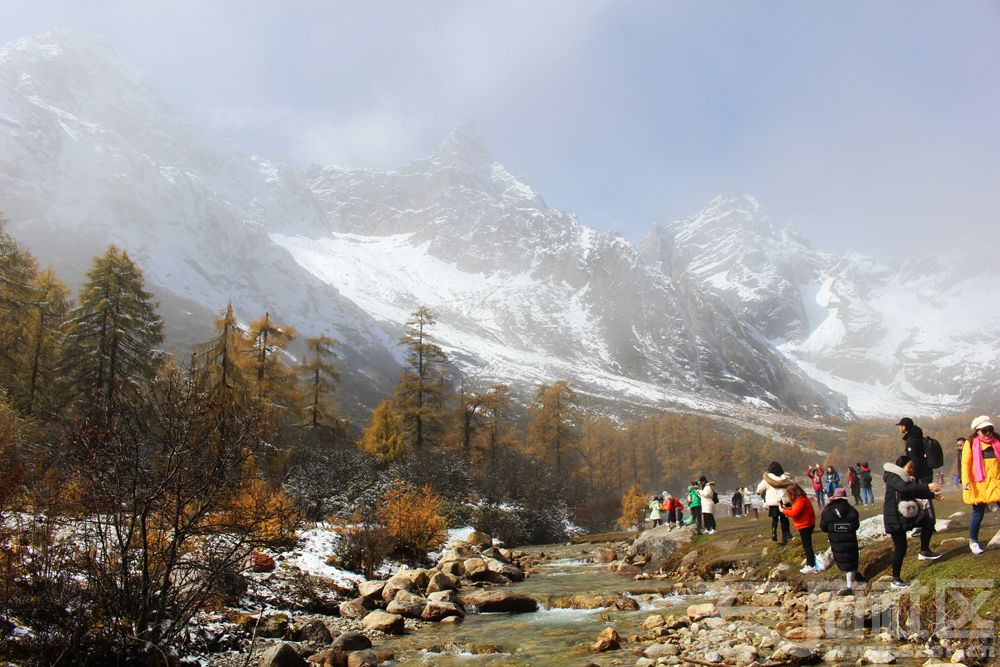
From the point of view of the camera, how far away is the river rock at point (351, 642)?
36.6ft

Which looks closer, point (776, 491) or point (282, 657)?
point (282, 657)

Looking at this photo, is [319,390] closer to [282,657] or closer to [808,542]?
[282,657]

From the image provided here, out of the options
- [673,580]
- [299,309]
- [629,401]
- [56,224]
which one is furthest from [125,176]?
[673,580]

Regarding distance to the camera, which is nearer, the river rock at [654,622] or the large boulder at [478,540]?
the river rock at [654,622]

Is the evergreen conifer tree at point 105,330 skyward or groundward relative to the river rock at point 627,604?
skyward

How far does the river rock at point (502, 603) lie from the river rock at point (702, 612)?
4.81 m

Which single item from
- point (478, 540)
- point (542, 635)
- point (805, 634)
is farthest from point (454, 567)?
point (805, 634)

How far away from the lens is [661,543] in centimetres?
2306

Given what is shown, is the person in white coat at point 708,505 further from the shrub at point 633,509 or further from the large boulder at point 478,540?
the shrub at point 633,509

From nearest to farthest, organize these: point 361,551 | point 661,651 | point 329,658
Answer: point 661,651 → point 329,658 → point 361,551

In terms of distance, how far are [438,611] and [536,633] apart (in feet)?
9.21

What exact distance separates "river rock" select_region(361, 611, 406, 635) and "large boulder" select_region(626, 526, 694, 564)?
12.0 meters

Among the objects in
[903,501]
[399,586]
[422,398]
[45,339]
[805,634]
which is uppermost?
[45,339]

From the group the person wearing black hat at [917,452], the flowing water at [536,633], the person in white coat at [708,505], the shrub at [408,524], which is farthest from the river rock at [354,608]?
the person in white coat at [708,505]
